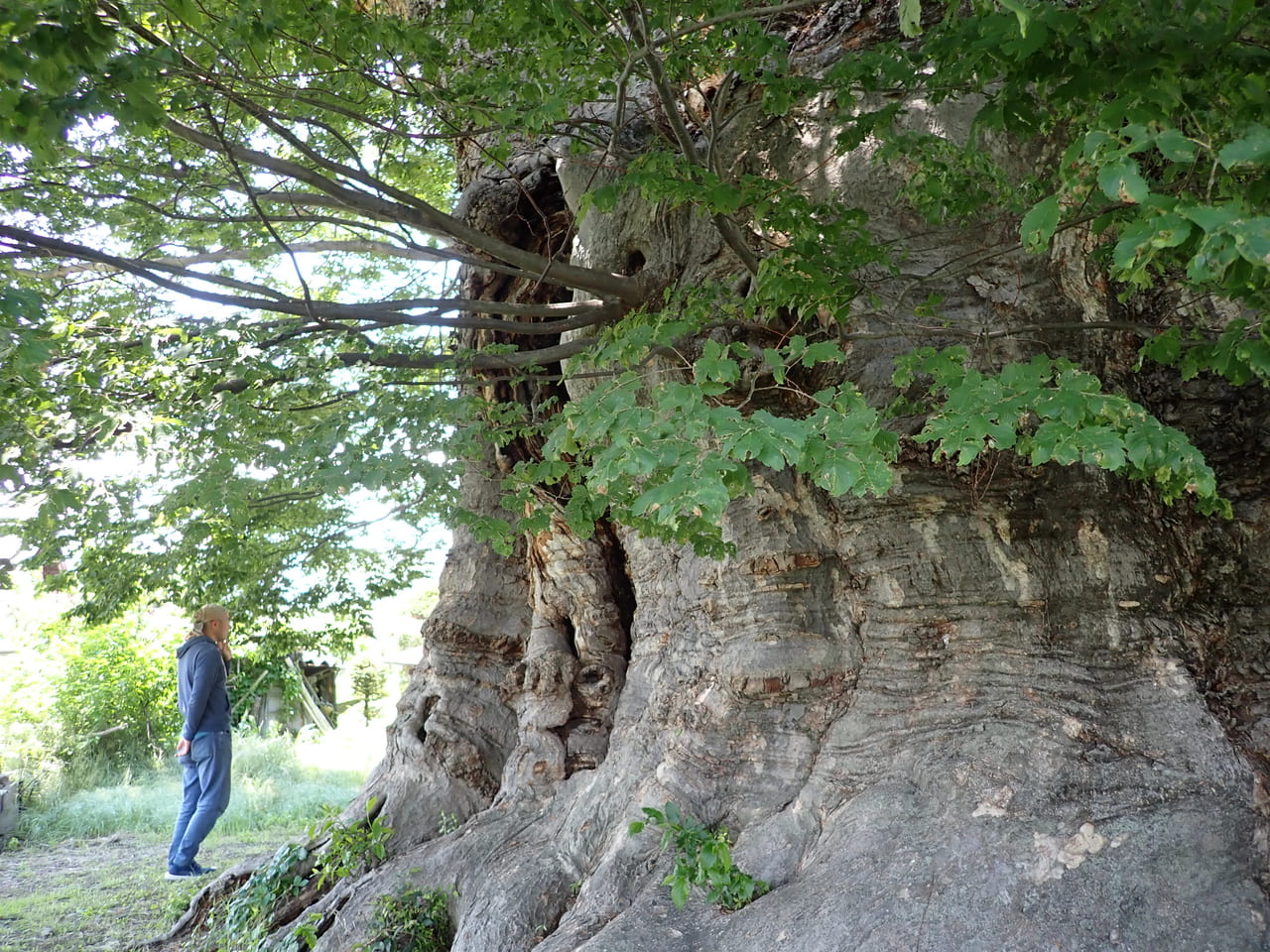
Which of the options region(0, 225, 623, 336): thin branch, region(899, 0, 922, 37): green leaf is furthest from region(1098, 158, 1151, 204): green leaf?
region(0, 225, 623, 336): thin branch

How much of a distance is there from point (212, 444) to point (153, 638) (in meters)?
10.0

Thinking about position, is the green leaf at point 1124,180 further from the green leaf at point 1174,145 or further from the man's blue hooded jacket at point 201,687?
the man's blue hooded jacket at point 201,687

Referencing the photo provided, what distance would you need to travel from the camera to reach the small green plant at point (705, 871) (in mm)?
3346

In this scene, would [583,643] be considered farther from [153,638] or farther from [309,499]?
[153,638]

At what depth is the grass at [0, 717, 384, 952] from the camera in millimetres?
5699

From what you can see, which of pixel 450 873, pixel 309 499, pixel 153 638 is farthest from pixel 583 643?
pixel 153 638

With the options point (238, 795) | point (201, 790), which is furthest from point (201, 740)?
point (238, 795)

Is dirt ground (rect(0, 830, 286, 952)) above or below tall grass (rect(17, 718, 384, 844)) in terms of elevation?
below

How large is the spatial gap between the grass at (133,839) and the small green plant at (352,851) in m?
0.41

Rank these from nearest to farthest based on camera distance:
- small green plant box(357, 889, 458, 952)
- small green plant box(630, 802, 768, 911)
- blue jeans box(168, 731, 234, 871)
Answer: small green plant box(630, 802, 768, 911)
small green plant box(357, 889, 458, 952)
blue jeans box(168, 731, 234, 871)

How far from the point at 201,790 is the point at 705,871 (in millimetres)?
4384

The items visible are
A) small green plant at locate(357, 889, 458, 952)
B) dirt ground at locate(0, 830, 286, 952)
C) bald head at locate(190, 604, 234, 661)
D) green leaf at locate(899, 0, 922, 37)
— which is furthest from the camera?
bald head at locate(190, 604, 234, 661)

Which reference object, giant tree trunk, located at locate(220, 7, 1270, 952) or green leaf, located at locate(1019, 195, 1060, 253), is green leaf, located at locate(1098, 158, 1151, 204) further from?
giant tree trunk, located at locate(220, 7, 1270, 952)

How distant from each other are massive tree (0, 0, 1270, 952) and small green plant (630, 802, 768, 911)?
Result: 34 mm
